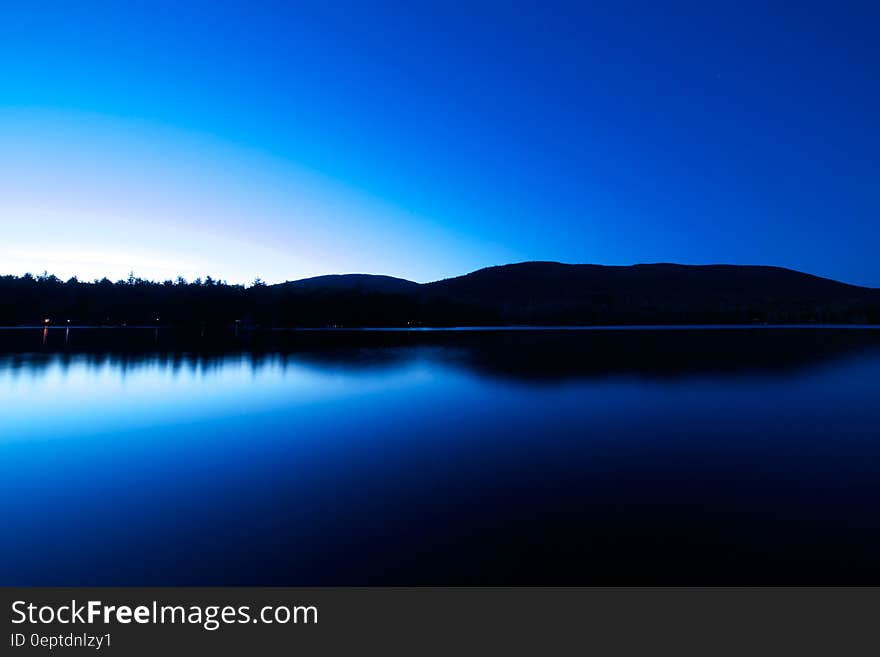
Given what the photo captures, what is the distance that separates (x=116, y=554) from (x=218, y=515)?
1089 millimetres

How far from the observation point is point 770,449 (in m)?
8.22

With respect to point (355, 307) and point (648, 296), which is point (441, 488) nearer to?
point (355, 307)

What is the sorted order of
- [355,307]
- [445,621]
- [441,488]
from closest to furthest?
[445,621] → [441,488] → [355,307]

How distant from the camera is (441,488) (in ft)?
20.3

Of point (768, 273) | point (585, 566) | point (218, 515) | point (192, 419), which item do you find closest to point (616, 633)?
point (585, 566)

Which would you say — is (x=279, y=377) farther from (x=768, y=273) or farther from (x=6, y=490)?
(x=768, y=273)


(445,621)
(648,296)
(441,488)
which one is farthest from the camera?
(648,296)

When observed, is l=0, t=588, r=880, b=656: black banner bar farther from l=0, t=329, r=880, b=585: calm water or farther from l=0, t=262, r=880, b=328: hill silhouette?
l=0, t=262, r=880, b=328: hill silhouette

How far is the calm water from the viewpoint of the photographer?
4.12 meters

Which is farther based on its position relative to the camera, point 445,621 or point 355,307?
point 355,307

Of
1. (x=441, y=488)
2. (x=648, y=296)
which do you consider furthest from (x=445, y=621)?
(x=648, y=296)

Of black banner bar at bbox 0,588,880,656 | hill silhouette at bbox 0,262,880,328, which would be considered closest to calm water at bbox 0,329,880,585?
black banner bar at bbox 0,588,880,656

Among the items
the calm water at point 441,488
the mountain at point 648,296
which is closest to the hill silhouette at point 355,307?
the mountain at point 648,296

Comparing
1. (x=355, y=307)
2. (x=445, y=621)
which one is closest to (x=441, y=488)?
(x=445, y=621)
